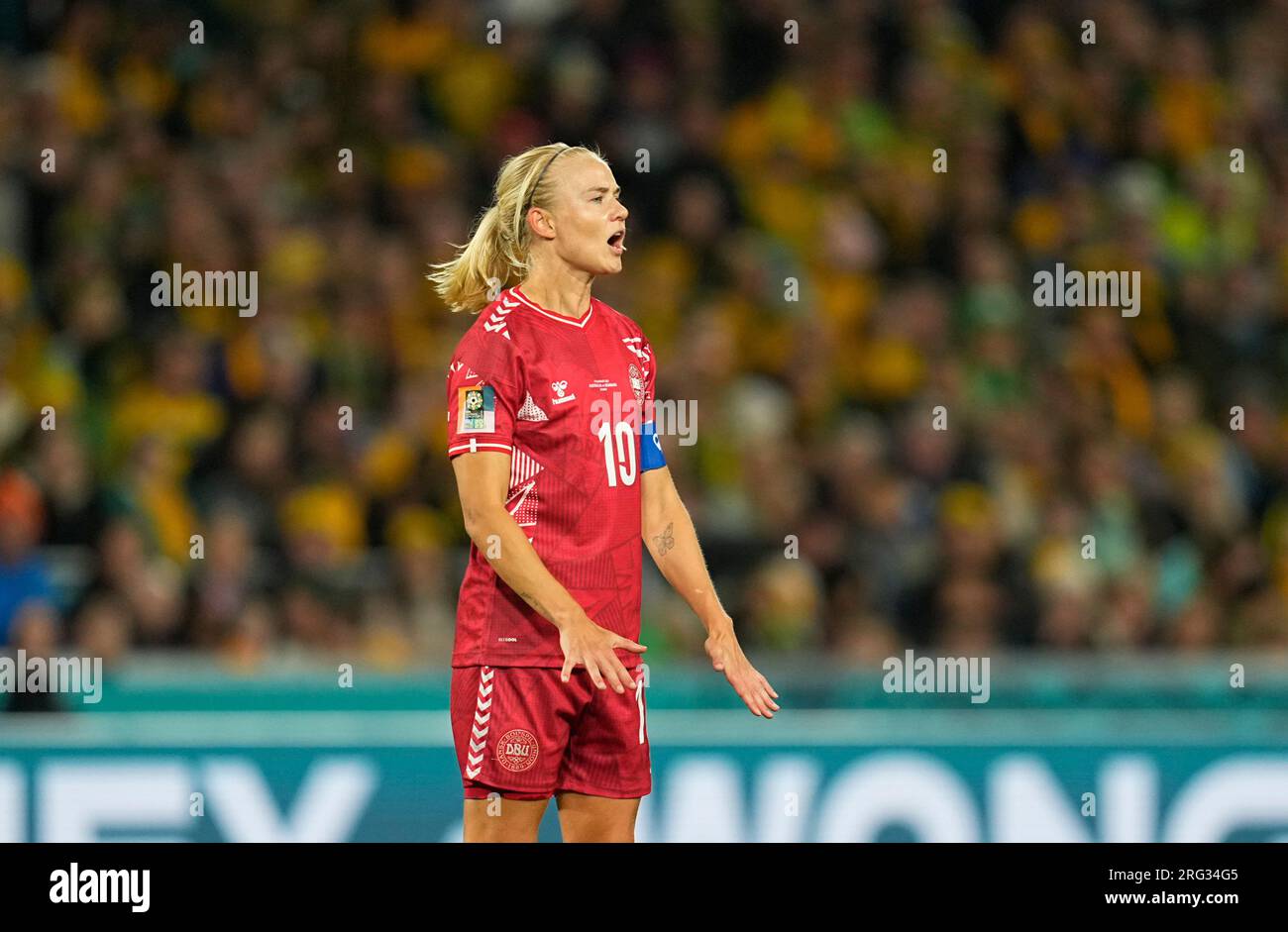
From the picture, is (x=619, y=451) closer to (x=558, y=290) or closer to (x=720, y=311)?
(x=558, y=290)

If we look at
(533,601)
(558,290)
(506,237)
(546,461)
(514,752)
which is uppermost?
(506,237)

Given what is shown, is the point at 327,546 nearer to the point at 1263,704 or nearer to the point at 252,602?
the point at 252,602

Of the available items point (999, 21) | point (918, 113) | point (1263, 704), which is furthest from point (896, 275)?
point (1263, 704)

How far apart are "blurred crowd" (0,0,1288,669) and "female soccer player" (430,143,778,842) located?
224 cm

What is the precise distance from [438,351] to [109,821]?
2.52m

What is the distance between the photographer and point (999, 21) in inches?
347

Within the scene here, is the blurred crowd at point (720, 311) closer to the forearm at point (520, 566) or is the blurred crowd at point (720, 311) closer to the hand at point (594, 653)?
the forearm at point (520, 566)

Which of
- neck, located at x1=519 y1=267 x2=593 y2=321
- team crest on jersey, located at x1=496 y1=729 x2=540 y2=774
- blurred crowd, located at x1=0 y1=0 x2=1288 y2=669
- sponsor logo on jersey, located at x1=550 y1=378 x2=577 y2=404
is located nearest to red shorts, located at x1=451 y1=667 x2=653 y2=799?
team crest on jersey, located at x1=496 y1=729 x2=540 y2=774

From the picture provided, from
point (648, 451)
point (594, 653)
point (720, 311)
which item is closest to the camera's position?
point (594, 653)

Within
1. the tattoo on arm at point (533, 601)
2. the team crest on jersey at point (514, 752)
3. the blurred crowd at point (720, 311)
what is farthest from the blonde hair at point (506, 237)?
the blurred crowd at point (720, 311)

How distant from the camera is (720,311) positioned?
25.4 ft

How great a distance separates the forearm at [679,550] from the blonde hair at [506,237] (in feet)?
1.93

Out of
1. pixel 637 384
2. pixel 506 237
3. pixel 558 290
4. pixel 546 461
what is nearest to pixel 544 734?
pixel 546 461

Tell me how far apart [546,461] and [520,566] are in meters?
0.26
